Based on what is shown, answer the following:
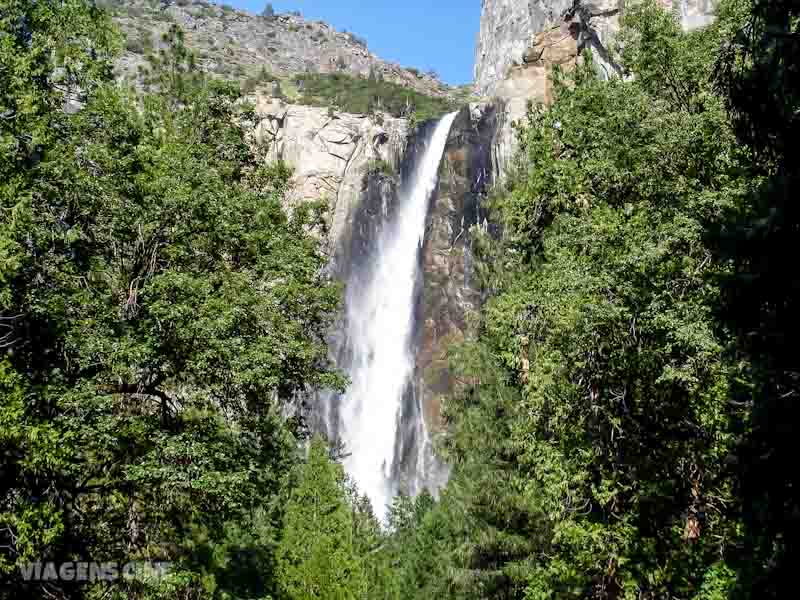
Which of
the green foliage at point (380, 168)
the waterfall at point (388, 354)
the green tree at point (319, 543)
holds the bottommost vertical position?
the green tree at point (319, 543)

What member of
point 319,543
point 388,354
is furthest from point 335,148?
point 319,543

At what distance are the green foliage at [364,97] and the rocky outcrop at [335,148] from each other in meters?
7.17

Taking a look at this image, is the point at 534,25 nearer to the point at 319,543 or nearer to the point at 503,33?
the point at 503,33

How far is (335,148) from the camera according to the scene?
6425cm

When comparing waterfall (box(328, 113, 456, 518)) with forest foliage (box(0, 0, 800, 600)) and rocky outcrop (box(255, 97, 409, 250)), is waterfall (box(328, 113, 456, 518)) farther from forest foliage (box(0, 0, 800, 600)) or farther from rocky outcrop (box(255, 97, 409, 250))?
forest foliage (box(0, 0, 800, 600))

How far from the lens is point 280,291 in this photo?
12.8m

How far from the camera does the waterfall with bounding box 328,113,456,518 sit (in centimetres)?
5069

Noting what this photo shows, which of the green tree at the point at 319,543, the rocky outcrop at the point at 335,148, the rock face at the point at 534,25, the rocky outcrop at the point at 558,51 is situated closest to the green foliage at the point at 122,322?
the green tree at the point at 319,543

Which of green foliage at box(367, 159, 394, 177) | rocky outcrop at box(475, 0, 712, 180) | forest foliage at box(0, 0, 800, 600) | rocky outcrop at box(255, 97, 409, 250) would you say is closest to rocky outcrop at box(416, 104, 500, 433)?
rocky outcrop at box(475, 0, 712, 180)

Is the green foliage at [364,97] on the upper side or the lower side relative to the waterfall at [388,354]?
upper

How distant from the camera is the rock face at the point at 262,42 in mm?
106875

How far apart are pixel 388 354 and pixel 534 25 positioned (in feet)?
122

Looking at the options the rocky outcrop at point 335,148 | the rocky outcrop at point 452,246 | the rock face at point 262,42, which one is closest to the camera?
the rocky outcrop at point 452,246

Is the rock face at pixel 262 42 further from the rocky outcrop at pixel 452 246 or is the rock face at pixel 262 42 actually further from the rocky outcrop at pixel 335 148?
the rocky outcrop at pixel 452 246
